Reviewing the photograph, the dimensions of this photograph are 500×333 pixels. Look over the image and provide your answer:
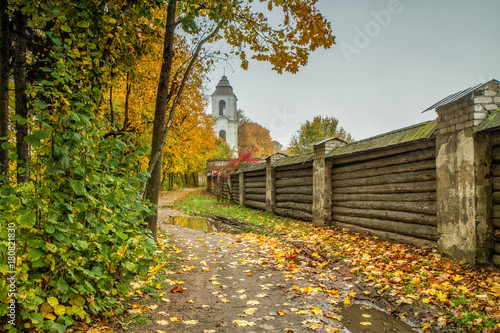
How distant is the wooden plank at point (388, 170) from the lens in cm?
567

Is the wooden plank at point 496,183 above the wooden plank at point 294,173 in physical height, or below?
below

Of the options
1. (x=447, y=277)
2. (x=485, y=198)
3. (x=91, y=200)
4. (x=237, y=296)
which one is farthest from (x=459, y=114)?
(x=91, y=200)

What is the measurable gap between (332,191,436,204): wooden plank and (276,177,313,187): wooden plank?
141cm

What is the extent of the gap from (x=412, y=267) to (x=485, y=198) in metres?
1.50

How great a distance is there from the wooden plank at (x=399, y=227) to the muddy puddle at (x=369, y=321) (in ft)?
8.92

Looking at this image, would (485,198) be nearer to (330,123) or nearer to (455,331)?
(455,331)

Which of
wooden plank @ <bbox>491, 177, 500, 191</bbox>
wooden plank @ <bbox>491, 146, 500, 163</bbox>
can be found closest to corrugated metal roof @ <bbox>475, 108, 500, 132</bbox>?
wooden plank @ <bbox>491, 146, 500, 163</bbox>

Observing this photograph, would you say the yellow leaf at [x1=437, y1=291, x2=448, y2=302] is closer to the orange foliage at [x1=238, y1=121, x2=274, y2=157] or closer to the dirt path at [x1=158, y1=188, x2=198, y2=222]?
the dirt path at [x1=158, y1=188, x2=198, y2=222]

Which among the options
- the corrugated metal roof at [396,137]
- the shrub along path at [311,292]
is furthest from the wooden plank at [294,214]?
the shrub along path at [311,292]

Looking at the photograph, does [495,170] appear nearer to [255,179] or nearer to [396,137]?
[396,137]

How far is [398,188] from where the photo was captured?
639cm

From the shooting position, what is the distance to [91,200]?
7.96 feet

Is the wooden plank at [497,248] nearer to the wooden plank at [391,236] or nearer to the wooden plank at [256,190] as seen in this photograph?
the wooden plank at [391,236]

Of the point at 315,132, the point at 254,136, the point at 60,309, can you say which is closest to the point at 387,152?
the point at 60,309
